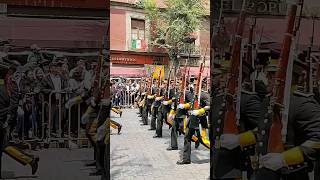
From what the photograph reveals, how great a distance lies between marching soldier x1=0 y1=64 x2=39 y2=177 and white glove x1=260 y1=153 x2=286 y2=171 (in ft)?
6.82

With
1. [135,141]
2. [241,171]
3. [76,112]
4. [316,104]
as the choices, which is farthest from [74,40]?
[135,141]

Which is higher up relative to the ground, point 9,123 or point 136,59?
point 9,123

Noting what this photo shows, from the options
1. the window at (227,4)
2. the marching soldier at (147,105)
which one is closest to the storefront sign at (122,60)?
the marching soldier at (147,105)

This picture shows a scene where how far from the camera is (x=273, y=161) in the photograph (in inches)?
146

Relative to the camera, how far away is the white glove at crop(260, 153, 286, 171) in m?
3.67

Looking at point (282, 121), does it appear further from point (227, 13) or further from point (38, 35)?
point (38, 35)

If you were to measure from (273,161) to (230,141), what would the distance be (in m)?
0.53

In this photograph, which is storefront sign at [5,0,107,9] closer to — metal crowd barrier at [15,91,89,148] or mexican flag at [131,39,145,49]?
metal crowd barrier at [15,91,89,148]

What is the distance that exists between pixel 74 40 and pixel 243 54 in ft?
4.96

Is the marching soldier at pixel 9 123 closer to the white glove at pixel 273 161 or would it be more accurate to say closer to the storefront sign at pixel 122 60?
the white glove at pixel 273 161

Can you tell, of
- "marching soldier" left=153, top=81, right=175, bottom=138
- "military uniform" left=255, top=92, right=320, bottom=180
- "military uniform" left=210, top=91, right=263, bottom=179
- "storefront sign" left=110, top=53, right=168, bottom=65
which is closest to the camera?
"military uniform" left=255, top=92, right=320, bottom=180

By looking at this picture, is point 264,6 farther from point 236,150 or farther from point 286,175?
point 286,175

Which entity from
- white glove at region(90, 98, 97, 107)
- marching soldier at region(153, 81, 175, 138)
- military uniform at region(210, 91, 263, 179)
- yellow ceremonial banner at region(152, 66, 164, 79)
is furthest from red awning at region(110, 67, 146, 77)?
military uniform at region(210, 91, 263, 179)

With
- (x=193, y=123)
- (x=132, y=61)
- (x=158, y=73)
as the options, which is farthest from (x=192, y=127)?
(x=132, y=61)
